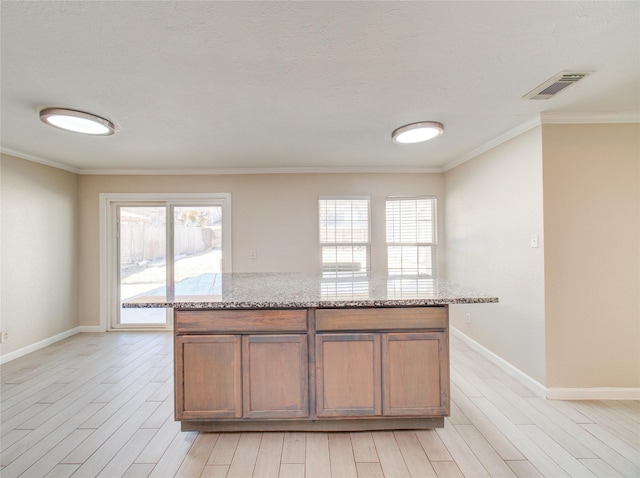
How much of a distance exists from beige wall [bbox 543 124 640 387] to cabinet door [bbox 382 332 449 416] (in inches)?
46.6

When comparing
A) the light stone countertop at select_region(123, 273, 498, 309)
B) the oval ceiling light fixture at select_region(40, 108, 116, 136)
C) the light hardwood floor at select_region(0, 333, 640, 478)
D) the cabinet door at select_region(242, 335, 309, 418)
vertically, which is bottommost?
the light hardwood floor at select_region(0, 333, 640, 478)

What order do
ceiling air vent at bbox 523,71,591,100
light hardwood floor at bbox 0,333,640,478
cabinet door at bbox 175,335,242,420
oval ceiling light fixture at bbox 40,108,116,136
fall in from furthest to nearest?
oval ceiling light fixture at bbox 40,108,116,136 < cabinet door at bbox 175,335,242,420 < ceiling air vent at bbox 523,71,591,100 < light hardwood floor at bbox 0,333,640,478

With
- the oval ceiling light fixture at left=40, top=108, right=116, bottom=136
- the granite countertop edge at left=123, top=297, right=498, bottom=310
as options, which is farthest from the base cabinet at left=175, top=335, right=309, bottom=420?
the oval ceiling light fixture at left=40, top=108, right=116, bottom=136

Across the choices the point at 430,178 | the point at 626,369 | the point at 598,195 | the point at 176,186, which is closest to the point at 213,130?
the point at 176,186

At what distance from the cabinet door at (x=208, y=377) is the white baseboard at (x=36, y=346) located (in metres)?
2.84

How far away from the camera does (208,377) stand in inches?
79.0

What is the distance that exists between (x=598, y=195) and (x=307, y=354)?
106 inches

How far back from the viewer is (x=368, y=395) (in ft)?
6.62

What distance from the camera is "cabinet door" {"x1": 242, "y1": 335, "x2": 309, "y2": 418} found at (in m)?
2.01

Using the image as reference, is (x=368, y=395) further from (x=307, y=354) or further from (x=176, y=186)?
(x=176, y=186)

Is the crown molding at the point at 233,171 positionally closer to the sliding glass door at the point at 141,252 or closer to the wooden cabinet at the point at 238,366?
the sliding glass door at the point at 141,252

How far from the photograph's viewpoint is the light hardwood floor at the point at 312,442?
173 centimetres

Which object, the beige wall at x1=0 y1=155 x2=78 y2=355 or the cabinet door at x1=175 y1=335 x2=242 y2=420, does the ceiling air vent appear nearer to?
the cabinet door at x1=175 y1=335 x2=242 y2=420

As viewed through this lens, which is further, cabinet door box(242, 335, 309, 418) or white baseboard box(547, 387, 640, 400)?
white baseboard box(547, 387, 640, 400)
